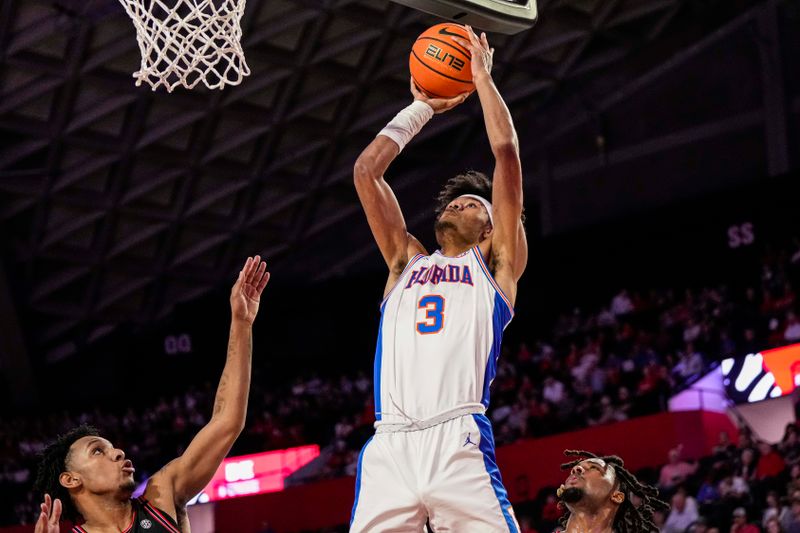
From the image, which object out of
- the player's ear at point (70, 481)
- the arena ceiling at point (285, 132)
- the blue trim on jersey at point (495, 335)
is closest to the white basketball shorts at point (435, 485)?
the blue trim on jersey at point (495, 335)

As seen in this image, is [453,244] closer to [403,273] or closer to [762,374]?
[403,273]

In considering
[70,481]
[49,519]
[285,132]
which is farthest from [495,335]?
[285,132]

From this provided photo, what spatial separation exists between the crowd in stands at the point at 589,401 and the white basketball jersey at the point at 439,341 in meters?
5.68

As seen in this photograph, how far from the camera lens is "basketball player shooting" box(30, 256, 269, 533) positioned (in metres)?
4.25

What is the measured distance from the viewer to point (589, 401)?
47.8 feet

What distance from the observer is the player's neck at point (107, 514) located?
4.25 meters

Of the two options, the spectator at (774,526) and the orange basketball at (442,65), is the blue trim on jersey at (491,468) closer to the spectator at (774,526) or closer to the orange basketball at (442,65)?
the orange basketball at (442,65)

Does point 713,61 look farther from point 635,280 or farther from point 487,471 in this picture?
point 487,471

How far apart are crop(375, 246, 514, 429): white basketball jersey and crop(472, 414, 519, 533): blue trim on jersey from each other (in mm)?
67

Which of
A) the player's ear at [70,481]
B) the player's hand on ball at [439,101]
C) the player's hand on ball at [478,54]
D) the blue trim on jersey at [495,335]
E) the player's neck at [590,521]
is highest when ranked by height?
the player's hand on ball at [478,54]

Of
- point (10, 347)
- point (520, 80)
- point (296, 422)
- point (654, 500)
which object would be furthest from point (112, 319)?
point (654, 500)

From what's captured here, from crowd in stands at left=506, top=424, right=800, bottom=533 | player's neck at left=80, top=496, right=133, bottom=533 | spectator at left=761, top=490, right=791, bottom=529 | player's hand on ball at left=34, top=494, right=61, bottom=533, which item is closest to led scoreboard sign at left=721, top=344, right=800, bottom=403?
crowd in stands at left=506, top=424, right=800, bottom=533

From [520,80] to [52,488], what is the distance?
1912 centimetres

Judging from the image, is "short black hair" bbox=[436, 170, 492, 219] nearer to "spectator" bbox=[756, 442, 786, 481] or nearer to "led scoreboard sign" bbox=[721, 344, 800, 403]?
"spectator" bbox=[756, 442, 786, 481]
